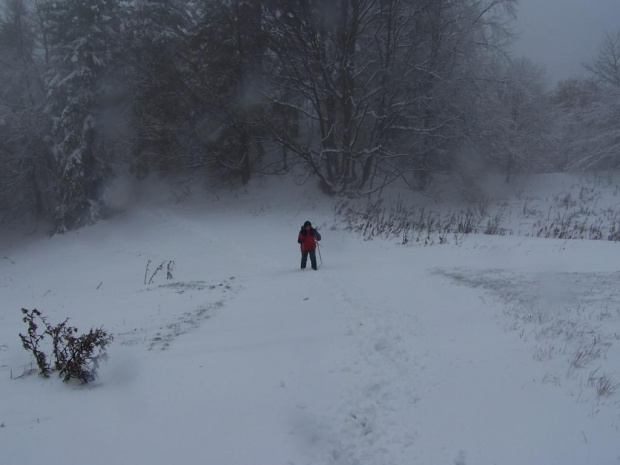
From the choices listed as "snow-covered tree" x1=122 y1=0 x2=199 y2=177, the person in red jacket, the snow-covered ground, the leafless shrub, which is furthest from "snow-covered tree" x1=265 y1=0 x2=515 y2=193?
the leafless shrub

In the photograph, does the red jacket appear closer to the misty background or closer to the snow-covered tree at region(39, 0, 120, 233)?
the misty background

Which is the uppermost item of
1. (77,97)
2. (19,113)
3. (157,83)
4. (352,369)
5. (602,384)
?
(157,83)

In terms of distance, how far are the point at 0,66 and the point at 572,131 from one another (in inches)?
1465

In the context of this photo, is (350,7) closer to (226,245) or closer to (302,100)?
(302,100)

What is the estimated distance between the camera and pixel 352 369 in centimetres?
530

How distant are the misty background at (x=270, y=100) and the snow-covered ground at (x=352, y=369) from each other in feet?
41.2

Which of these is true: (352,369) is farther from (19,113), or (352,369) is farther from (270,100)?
(19,113)

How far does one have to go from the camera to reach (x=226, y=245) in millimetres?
17219

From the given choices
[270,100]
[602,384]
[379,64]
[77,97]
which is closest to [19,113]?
Result: [77,97]

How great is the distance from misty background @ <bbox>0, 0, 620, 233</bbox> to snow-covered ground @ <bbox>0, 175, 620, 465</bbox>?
12.6 metres

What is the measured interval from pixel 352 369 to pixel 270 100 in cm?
2096

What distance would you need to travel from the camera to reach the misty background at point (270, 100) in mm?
21250

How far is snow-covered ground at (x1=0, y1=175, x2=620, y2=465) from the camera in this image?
3.80 m

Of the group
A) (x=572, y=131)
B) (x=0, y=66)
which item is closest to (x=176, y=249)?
(x=0, y=66)
